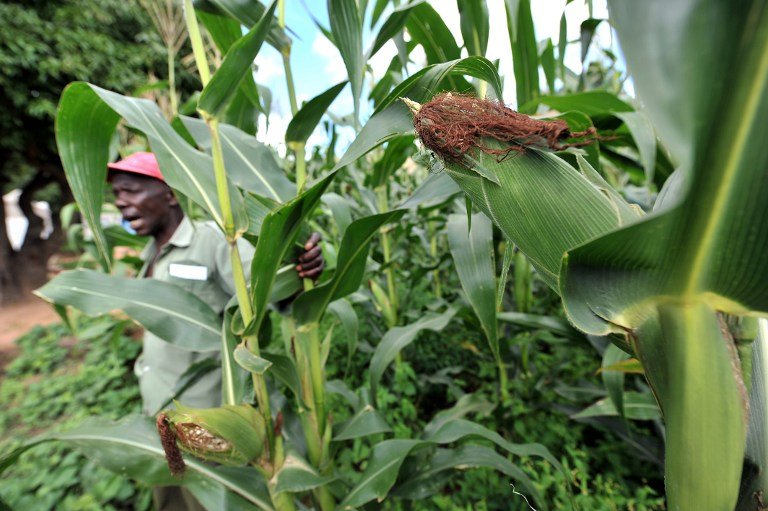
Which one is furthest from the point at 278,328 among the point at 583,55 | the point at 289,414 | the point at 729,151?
the point at 729,151

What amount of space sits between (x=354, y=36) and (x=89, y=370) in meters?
3.06

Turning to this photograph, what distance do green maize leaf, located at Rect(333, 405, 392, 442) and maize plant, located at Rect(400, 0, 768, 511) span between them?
2.34ft

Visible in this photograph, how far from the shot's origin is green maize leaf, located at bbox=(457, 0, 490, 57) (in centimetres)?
87

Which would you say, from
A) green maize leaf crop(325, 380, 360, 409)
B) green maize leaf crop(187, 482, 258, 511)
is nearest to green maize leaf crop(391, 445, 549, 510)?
green maize leaf crop(325, 380, 360, 409)

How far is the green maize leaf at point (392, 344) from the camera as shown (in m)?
1.04

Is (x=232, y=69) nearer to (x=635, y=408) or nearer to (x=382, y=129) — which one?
(x=382, y=129)

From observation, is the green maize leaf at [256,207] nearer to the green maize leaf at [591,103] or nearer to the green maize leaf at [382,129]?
the green maize leaf at [382,129]

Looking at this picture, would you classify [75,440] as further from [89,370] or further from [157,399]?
[89,370]

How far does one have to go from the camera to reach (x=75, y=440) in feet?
2.59

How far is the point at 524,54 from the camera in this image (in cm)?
91

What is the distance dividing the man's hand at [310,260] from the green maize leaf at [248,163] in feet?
0.36

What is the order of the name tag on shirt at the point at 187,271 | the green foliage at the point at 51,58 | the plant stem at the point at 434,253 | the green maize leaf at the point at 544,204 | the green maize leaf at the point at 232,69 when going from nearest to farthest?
1. the green maize leaf at the point at 544,204
2. the green maize leaf at the point at 232,69
3. the name tag on shirt at the point at 187,271
4. the plant stem at the point at 434,253
5. the green foliage at the point at 51,58

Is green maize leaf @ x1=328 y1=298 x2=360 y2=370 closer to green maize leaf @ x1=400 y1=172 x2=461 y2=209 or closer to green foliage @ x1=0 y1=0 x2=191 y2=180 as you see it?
green maize leaf @ x1=400 y1=172 x2=461 y2=209

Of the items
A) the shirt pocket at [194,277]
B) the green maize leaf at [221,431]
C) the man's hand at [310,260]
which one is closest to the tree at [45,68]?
the shirt pocket at [194,277]
